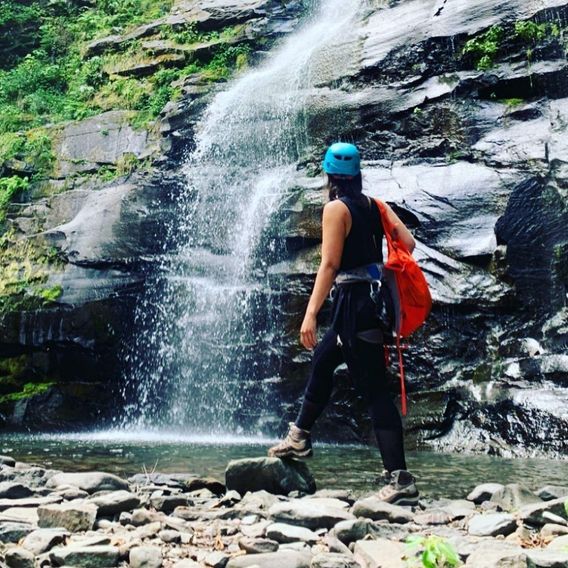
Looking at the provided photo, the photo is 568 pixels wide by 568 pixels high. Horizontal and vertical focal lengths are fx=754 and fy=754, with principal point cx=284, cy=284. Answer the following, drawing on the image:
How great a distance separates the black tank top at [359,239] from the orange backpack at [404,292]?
0.12 meters

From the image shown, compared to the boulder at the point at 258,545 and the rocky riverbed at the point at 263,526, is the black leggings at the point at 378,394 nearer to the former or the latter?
the rocky riverbed at the point at 263,526

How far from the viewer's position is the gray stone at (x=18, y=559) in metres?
2.93

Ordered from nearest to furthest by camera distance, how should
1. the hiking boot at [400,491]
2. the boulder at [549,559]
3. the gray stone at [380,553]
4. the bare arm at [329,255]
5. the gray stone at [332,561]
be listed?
the boulder at [549,559] < the gray stone at [332,561] < the gray stone at [380,553] < the hiking boot at [400,491] < the bare arm at [329,255]

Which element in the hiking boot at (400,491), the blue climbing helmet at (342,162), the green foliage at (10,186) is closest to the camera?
the hiking boot at (400,491)

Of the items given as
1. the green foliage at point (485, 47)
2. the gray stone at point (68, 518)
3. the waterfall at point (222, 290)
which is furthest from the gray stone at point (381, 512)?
the green foliage at point (485, 47)

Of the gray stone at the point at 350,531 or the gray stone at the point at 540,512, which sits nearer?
the gray stone at the point at 350,531

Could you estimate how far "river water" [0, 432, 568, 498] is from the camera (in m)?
5.73

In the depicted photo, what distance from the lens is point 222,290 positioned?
11.5 meters

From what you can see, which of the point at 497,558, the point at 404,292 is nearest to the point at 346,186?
the point at 404,292

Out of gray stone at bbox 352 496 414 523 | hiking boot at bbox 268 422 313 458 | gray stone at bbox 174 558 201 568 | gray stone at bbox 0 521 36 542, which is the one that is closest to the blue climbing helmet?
hiking boot at bbox 268 422 313 458

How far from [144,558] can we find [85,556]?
9.1 inches

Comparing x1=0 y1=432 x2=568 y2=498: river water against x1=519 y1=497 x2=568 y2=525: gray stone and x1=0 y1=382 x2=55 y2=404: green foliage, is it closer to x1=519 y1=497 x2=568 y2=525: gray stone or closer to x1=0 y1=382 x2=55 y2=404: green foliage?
x1=519 y1=497 x2=568 y2=525: gray stone

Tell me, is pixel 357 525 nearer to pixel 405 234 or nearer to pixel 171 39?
pixel 405 234

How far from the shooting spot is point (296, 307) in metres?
10.5
